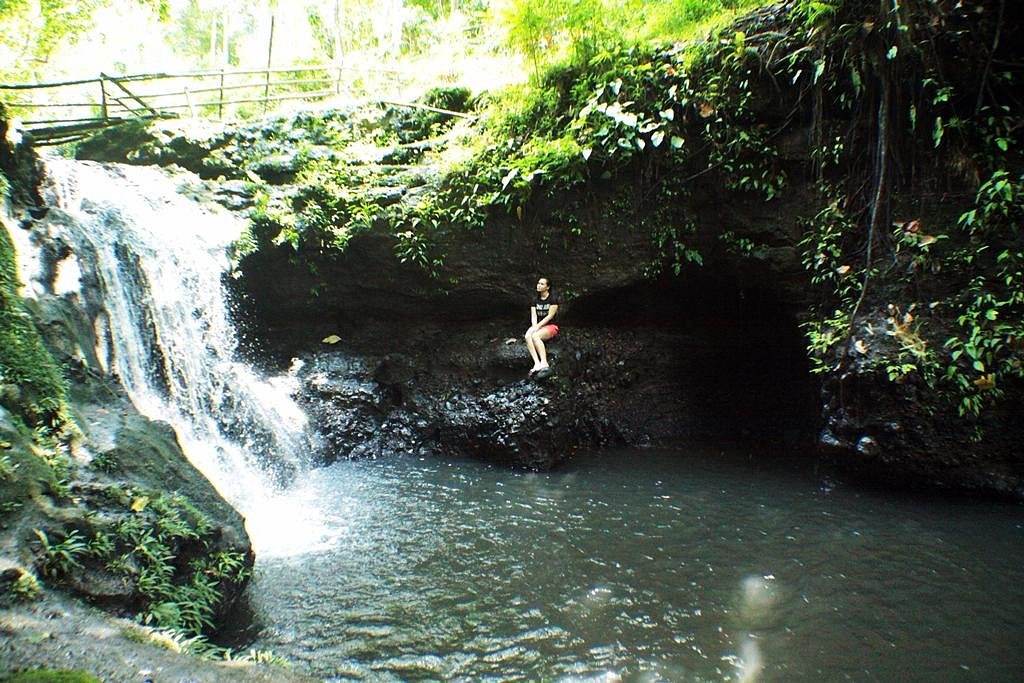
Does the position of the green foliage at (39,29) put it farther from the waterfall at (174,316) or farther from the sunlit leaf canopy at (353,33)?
the waterfall at (174,316)

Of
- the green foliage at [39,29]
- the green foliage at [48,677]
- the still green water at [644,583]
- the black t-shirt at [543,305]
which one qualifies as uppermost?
the green foliage at [39,29]

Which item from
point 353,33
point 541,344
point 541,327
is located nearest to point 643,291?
point 541,327

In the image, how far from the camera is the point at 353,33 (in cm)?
2258

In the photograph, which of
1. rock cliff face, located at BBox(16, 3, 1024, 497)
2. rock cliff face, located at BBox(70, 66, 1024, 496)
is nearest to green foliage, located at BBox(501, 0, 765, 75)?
rock cliff face, located at BBox(16, 3, 1024, 497)

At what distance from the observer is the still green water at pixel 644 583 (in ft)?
12.0

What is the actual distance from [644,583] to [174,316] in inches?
277

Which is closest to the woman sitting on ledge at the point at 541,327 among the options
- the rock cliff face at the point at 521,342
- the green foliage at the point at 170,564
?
the rock cliff face at the point at 521,342

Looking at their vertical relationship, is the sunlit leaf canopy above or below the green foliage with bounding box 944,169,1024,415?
above

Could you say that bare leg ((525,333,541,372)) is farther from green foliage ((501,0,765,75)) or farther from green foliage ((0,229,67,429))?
green foliage ((0,229,67,429))

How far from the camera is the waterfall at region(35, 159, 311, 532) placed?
21.0 feet

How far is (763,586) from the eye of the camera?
14.8 ft

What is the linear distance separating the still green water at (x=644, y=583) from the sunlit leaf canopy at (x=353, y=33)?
652 centimetres

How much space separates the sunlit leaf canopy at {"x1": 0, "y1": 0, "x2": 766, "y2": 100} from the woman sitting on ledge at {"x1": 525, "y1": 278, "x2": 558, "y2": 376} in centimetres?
358

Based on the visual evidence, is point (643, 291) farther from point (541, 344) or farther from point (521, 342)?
point (521, 342)
